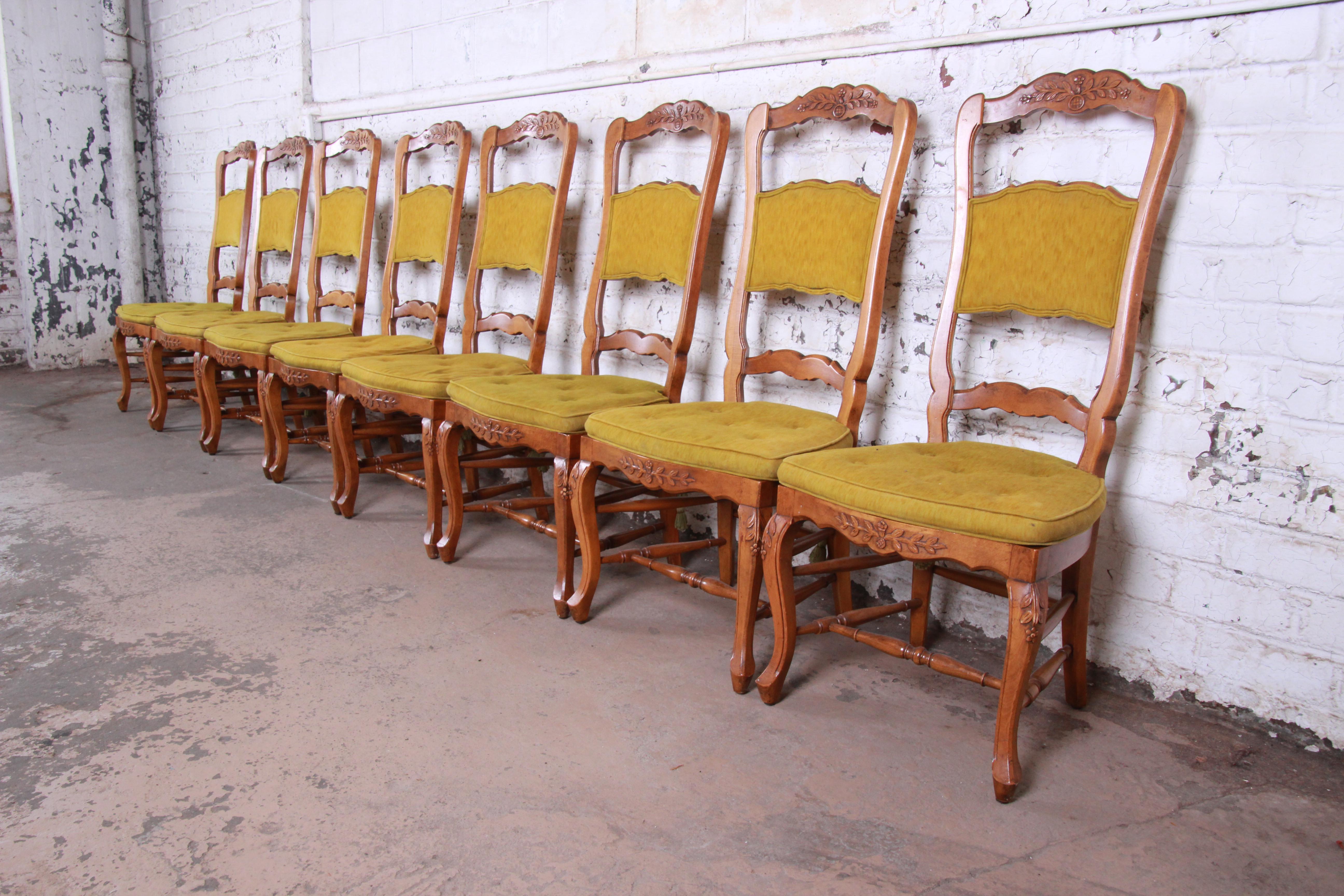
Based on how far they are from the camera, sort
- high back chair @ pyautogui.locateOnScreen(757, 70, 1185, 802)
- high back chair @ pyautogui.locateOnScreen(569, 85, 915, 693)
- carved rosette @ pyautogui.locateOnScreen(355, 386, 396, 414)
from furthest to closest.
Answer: carved rosette @ pyautogui.locateOnScreen(355, 386, 396, 414) → high back chair @ pyautogui.locateOnScreen(569, 85, 915, 693) → high back chair @ pyautogui.locateOnScreen(757, 70, 1185, 802)

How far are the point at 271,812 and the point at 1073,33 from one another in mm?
2033

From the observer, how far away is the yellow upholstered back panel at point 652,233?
2.29m

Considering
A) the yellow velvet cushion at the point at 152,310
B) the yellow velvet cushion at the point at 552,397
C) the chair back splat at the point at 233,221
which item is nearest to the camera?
the yellow velvet cushion at the point at 552,397

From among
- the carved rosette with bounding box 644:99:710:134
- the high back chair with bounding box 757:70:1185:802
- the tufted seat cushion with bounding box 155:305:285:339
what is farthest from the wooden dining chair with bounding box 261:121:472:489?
the high back chair with bounding box 757:70:1185:802

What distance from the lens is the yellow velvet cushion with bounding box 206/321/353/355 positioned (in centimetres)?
310

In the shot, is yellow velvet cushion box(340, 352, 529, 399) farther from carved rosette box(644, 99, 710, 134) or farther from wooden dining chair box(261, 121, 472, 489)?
carved rosette box(644, 99, 710, 134)

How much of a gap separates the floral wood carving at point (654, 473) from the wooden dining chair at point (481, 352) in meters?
0.76

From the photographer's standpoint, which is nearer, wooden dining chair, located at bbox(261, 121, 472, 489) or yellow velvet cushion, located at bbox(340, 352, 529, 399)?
yellow velvet cushion, located at bbox(340, 352, 529, 399)

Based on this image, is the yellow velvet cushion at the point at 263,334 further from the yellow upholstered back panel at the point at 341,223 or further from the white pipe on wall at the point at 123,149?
the white pipe on wall at the point at 123,149

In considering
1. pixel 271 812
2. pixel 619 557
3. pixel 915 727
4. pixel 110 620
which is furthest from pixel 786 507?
pixel 110 620

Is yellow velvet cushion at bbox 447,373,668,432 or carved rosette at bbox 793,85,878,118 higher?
carved rosette at bbox 793,85,878,118

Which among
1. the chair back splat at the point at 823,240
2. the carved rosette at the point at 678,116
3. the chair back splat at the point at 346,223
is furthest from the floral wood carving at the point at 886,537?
the chair back splat at the point at 346,223

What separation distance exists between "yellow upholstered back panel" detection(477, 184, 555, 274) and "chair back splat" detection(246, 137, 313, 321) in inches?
50.9

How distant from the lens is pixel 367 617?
6.84ft
